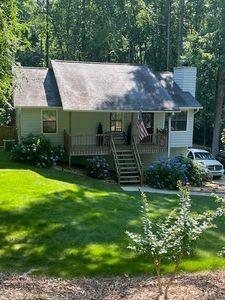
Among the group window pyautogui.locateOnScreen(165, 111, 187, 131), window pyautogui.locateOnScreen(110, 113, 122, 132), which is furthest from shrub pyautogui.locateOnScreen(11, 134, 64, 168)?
window pyautogui.locateOnScreen(165, 111, 187, 131)

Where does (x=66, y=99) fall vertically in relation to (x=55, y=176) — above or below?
above

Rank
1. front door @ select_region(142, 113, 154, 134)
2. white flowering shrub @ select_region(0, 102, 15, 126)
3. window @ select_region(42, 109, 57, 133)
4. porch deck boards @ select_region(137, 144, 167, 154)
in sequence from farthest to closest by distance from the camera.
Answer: white flowering shrub @ select_region(0, 102, 15, 126) → front door @ select_region(142, 113, 154, 134) → porch deck boards @ select_region(137, 144, 167, 154) → window @ select_region(42, 109, 57, 133)

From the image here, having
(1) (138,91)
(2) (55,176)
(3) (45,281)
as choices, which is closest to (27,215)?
(3) (45,281)

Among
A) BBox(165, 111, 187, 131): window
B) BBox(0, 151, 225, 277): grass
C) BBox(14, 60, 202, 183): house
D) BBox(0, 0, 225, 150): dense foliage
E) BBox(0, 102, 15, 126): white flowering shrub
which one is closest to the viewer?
BBox(0, 151, 225, 277): grass

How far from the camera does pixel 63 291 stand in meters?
7.98

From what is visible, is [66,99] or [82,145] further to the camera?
[82,145]

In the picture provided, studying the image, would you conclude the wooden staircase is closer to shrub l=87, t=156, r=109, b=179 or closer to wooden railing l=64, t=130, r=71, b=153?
shrub l=87, t=156, r=109, b=179

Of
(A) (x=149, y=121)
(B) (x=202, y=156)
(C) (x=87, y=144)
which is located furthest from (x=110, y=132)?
(B) (x=202, y=156)

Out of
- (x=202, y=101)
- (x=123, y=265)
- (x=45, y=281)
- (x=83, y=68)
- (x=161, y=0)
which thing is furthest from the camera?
(x=161, y=0)

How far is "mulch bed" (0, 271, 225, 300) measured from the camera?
299 inches

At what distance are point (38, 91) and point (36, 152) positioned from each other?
390 cm

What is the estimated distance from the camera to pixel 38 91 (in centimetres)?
2289

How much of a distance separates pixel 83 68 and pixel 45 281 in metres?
18.2

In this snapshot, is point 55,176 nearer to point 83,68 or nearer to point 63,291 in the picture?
point 83,68
